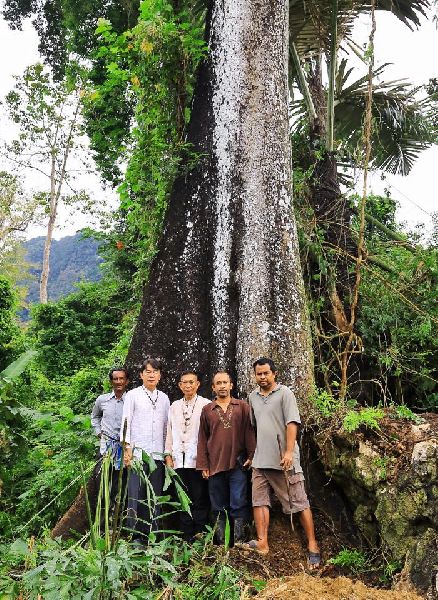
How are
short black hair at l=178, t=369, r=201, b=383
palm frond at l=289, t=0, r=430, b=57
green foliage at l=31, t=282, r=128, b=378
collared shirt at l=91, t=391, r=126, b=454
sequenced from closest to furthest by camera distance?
short black hair at l=178, t=369, r=201, b=383, collared shirt at l=91, t=391, r=126, b=454, palm frond at l=289, t=0, r=430, b=57, green foliage at l=31, t=282, r=128, b=378

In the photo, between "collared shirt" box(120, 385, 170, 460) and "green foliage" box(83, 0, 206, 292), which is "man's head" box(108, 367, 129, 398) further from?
"green foliage" box(83, 0, 206, 292)

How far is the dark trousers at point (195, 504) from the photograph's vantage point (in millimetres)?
4676

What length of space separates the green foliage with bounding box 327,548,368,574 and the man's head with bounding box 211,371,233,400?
1.32 metres

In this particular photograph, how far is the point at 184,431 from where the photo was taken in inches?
188

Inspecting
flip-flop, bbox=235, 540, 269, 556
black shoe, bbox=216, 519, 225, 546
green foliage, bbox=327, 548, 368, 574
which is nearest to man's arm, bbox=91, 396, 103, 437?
black shoe, bbox=216, 519, 225, 546

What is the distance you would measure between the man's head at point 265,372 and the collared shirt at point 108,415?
1.16m

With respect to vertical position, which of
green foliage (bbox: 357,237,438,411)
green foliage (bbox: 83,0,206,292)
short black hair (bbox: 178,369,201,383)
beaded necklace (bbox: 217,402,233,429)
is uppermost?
green foliage (bbox: 83,0,206,292)

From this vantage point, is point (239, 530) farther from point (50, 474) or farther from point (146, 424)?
point (50, 474)

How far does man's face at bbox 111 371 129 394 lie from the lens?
514cm

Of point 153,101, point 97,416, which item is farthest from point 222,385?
point 153,101

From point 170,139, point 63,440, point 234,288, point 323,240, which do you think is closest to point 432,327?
point 323,240

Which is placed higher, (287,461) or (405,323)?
(405,323)

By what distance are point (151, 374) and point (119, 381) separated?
0.41 m

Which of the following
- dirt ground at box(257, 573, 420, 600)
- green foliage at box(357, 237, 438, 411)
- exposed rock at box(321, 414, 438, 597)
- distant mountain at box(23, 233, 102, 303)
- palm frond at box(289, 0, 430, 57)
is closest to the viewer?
dirt ground at box(257, 573, 420, 600)
